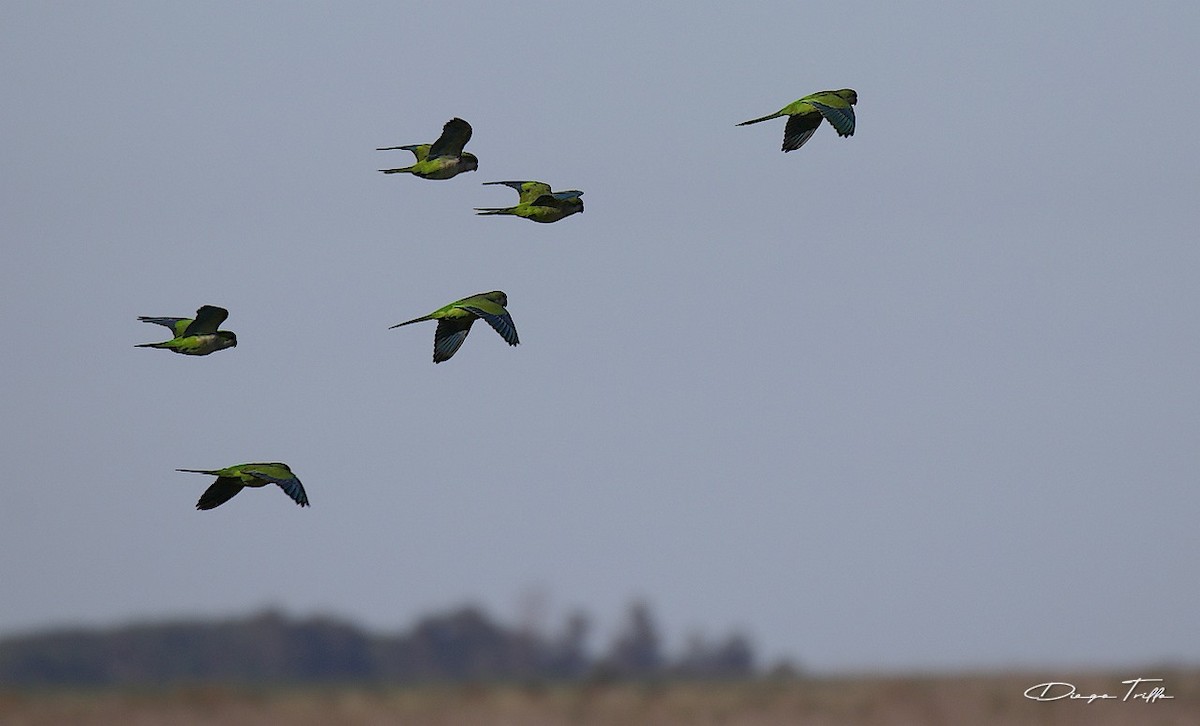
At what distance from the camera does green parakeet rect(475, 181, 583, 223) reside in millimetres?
35031

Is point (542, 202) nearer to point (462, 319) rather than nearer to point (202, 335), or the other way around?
point (462, 319)

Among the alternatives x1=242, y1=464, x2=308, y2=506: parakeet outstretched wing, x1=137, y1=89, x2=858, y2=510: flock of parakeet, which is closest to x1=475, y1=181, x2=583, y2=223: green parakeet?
x1=137, y1=89, x2=858, y2=510: flock of parakeet

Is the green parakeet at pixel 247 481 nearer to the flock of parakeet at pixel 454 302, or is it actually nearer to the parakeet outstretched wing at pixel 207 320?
the flock of parakeet at pixel 454 302

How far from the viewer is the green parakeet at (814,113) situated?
32906mm

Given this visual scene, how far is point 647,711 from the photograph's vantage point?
6494 centimetres

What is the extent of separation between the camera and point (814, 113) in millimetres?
33469

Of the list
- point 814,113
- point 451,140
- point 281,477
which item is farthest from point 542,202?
point 281,477

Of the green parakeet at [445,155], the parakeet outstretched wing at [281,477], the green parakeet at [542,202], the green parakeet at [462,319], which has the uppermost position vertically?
the green parakeet at [445,155]

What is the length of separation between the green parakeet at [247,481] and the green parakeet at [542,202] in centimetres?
560

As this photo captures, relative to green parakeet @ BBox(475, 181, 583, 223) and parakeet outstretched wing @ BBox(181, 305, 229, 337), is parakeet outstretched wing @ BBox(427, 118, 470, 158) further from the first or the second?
parakeet outstretched wing @ BBox(181, 305, 229, 337)

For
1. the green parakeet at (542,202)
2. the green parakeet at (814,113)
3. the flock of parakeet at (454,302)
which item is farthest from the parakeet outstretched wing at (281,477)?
the green parakeet at (814,113)

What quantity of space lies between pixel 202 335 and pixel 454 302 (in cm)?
345

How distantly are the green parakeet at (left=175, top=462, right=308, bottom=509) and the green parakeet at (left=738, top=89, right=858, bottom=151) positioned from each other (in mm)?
7704

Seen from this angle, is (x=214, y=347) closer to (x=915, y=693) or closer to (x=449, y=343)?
(x=449, y=343)
